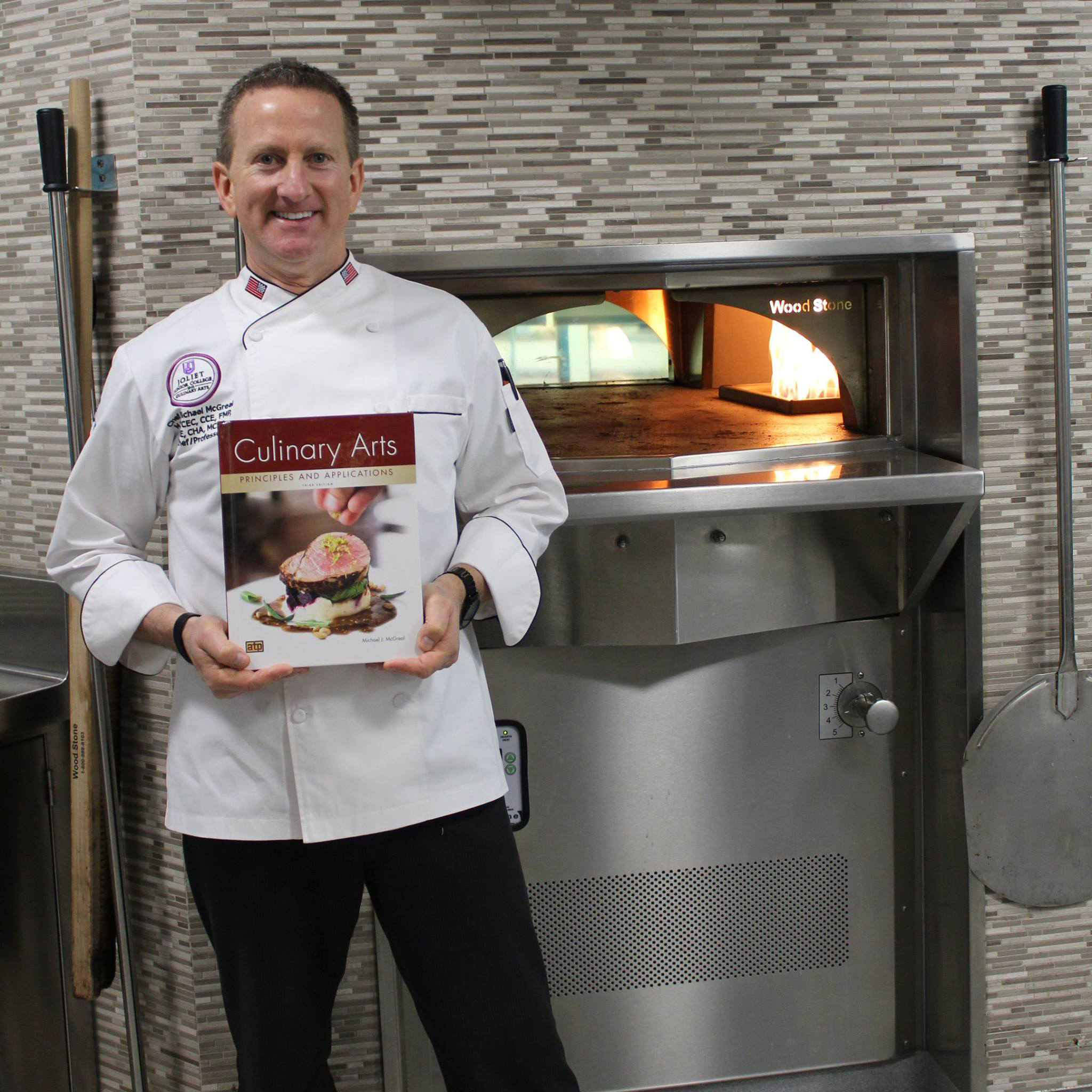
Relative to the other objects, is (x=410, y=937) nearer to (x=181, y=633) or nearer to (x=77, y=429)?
(x=181, y=633)

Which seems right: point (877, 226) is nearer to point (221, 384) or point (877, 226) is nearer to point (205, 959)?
point (221, 384)

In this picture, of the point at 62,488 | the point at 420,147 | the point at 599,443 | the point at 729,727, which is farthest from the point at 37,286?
the point at 729,727

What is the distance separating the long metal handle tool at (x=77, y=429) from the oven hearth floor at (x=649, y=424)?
62cm

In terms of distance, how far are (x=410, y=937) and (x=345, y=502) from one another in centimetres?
49

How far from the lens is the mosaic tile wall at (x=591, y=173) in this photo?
156cm

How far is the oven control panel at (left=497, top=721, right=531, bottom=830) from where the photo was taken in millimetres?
1731

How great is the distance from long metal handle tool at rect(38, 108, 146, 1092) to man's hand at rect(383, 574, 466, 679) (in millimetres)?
631

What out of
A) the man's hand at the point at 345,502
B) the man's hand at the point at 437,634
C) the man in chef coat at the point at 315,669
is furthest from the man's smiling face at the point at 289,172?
the man's hand at the point at 437,634

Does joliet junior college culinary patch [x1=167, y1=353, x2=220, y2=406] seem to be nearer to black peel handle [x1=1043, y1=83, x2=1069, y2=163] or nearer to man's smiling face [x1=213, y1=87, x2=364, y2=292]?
man's smiling face [x1=213, y1=87, x2=364, y2=292]

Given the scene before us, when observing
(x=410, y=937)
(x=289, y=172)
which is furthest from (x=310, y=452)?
(x=410, y=937)

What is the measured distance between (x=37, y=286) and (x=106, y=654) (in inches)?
29.1

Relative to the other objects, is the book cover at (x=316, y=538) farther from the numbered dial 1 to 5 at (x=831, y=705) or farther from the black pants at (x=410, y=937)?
the numbered dial 1 to 5 at (x=831, y=705)

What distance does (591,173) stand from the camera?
1.60 metres

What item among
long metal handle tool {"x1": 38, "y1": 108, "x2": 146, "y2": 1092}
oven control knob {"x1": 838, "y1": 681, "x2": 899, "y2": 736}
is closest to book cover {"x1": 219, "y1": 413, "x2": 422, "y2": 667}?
long metal handle tool {"x1": 38, "y1": 108, "x2": 146, "y2": 1092}
